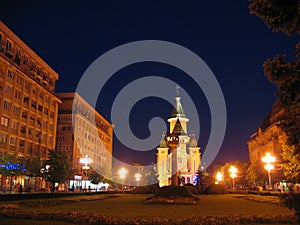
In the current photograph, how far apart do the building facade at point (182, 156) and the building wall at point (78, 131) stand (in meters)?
21.5

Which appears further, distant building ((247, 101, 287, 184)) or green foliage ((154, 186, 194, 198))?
distant building ((247, 101, 287, 184))

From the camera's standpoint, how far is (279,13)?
30.6ft

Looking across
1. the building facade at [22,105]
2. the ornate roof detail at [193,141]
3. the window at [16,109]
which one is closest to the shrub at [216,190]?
the building facade at [22,105]

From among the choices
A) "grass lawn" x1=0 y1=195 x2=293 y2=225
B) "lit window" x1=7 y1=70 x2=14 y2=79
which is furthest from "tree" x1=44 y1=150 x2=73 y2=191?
"grass lawn" x1=0 y1=195 x2=293 y2=225

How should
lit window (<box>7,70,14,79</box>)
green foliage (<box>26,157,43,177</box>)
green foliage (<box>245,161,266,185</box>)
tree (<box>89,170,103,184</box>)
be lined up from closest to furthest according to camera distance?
green foliage (<box>26,157,43,177</box>), lit window (<box>7,70,14,79</box>), green foliage (<box>245,161,266,185</box>), tree (<box>89,170,103,184</box>)

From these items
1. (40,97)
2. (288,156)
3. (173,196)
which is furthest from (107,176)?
(173,196)

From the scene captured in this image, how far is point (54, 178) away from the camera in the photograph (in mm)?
56719

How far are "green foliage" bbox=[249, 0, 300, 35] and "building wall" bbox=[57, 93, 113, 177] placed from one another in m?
85.8

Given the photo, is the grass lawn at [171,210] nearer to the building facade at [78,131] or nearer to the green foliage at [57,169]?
the green foliage at [57,169]

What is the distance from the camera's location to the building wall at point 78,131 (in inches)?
3649

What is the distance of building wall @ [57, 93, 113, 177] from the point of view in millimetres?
92688

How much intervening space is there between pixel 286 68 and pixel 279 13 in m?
1.68

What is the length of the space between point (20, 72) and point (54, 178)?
2250cm

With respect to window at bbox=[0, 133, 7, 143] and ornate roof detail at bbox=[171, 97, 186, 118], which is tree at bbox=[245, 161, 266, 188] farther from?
ornate roof detail at bbox=[171, 97, 186, 118]
